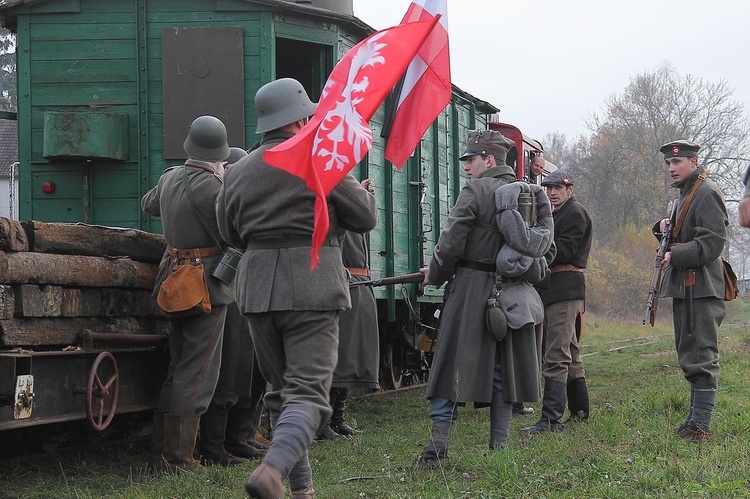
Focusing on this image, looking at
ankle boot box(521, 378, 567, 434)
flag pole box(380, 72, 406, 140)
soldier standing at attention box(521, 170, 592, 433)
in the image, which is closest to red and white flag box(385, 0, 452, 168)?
flag pole box(380, 72, 406, 140)

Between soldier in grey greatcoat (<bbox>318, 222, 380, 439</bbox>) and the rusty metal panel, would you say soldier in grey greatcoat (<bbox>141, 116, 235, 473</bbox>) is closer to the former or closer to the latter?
soldier in grey greatcoat (<bbox>318, 222, 380, 439</bbox>)

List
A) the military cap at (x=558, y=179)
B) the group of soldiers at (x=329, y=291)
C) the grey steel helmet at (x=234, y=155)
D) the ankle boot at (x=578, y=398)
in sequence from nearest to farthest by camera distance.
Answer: the group of soldiers at (x=329, y=291) < the grey steel helmet at (x=234, y=155) < the ankle boot at (x=578, y=398) < the military cap at (x=558, y=179)

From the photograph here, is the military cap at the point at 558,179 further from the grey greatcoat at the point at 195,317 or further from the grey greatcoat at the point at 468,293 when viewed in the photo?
the grey greatcoat at the point at 195,317

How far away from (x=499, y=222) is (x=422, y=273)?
26.2 inches

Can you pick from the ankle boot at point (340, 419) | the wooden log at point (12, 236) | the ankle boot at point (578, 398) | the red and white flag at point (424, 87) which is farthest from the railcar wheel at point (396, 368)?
the wooden log at point (12, 236)

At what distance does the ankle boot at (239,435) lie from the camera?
21.7ft

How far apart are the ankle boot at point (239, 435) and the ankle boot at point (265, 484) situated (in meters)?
2.76

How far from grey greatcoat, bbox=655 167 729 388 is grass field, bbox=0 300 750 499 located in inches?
18.6

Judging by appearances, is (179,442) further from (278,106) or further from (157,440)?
(278,106)

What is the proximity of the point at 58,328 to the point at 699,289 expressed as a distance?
3.86 metres

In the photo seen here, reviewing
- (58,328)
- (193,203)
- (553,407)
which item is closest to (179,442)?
(58,328)

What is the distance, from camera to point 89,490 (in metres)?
5.40

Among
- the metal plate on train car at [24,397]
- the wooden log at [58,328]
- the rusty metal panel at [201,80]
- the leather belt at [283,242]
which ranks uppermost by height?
the rusty metal panel at [201,80]

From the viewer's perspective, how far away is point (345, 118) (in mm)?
4496
